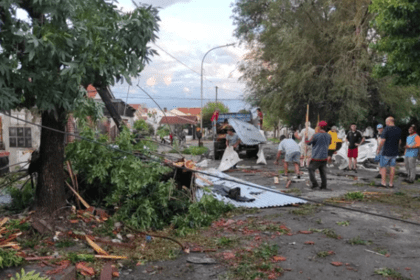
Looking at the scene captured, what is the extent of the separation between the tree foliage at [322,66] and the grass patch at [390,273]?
12578 mm

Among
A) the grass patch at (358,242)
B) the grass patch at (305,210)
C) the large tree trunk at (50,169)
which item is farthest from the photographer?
the grass patch at (305,210)

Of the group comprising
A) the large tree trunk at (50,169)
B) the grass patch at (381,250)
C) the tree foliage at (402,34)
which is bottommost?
the grass patch at (381,250)

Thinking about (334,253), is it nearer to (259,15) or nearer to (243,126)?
(243,126)

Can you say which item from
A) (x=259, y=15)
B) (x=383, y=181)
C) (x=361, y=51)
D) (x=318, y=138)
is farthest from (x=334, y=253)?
(x=259, y=15)

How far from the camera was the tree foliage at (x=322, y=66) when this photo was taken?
1691cm

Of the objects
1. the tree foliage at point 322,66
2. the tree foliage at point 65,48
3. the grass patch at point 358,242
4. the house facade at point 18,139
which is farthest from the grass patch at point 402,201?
the house facade at point 18,139

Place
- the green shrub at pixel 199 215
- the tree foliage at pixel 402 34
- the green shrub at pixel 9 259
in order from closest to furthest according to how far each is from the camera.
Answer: the green shrub at pixel 9 259, the green shrub at pixel 199 215, the tree foliage at pixel 402 34

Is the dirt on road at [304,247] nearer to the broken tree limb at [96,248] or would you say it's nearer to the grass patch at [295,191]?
the broken tree limb at [96,248]

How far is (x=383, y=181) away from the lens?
356 inches

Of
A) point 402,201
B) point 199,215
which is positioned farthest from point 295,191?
point 199,215

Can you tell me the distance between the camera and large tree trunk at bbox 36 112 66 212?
5418 mm

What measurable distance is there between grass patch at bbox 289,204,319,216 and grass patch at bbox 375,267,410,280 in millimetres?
2384

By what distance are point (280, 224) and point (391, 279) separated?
2177 millimetres

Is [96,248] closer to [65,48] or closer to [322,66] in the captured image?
[65,48]
